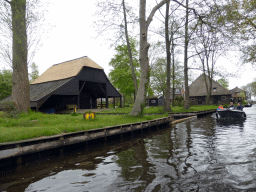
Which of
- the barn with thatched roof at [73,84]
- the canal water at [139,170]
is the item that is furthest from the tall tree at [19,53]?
the barn with thatched roof at [73,84]

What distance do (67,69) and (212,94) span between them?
3539 centimetres

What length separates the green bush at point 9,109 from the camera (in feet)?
34.9

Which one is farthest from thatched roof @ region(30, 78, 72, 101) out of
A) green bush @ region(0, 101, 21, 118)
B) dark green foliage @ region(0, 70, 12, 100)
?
dark green foliage @ region(0, 70, 12, 100)

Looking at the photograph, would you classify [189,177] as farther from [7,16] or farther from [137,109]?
[7,16]

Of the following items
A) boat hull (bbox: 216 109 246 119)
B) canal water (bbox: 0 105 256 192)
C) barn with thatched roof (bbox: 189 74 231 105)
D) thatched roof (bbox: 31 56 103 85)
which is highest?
thatched roof (bbox: 31 56 103 85)

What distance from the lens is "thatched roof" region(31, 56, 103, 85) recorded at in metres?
25.3

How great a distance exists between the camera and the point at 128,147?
8.16 metres

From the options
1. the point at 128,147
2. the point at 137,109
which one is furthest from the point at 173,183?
the point at 137,109

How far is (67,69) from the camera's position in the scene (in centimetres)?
2702

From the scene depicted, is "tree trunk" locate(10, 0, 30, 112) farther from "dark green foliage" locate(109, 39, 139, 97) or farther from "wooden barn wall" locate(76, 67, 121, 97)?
"dark green foliage" locate(109, 39, 139, 97)

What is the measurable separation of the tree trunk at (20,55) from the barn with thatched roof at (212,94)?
136ft

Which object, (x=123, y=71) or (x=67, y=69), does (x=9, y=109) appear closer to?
(x=67, y=69)

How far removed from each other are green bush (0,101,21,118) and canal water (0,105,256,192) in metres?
5.38

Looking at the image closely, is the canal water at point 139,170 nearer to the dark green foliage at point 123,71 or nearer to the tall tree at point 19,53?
the tall tree at point 19,53
